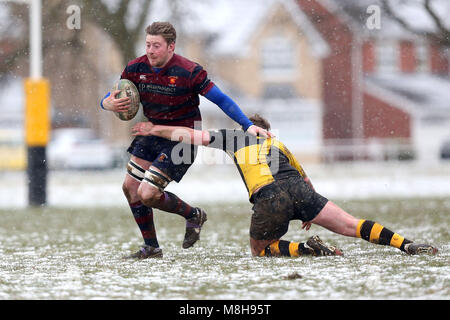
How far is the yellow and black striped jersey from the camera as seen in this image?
6.23m

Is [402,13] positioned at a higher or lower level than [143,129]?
higher

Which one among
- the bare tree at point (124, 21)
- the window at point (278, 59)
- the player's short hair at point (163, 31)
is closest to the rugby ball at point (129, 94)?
the player's short hair at point (163, 31)

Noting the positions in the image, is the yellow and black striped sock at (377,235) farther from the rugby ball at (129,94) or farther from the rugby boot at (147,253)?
the rugby ball at (129,94)

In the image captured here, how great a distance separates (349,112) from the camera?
35844mm

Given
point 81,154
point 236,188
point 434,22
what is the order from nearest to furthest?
1. point 434,22
2. point 236,188
3. point 81,154

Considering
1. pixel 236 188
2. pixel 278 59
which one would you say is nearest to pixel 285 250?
pixel 236 188

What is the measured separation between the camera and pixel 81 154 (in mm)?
30125

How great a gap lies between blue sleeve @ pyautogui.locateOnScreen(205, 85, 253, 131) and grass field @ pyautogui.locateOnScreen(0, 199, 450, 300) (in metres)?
1.01

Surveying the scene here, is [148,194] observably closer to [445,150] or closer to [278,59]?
[445,150]

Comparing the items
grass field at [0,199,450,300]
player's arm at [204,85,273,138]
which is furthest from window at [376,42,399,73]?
player's arm at [204,85,273,138]

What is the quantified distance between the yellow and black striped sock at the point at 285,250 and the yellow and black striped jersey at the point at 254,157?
41 cm

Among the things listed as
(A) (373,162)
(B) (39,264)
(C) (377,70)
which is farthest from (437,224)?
(C) (377,70)

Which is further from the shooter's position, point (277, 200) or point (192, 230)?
A: point (192, 230)

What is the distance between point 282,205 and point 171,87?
1.22 m
